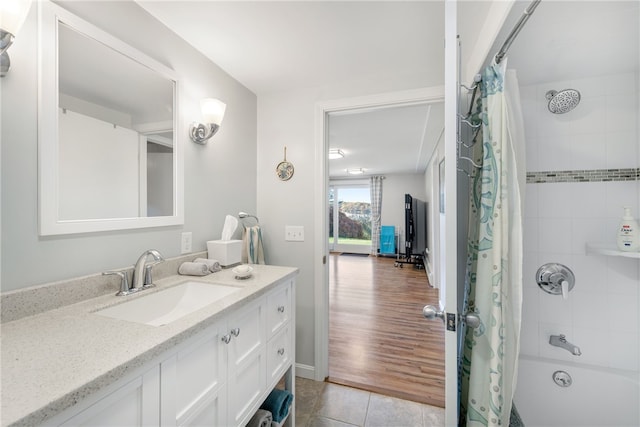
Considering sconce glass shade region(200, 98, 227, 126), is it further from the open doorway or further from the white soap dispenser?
the white soap dispenser

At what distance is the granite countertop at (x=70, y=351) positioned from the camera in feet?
1.65

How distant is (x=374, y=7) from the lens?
1.28 metres

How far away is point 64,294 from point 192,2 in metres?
1.47

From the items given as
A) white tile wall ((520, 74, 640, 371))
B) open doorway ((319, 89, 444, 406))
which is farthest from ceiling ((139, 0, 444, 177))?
white tile wall ((520, 74, 640, 371))

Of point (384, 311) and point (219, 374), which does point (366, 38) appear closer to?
point (219, 374)

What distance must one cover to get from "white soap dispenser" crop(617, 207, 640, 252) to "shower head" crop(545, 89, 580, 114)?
0.63 meters

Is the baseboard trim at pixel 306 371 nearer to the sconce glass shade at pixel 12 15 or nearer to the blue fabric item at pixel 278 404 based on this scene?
the blue fabric item at pixel 278 404

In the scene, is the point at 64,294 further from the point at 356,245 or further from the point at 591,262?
the point at 356,245

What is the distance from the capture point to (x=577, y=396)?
139 centimetres

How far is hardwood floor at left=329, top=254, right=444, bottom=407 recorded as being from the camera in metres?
1.94

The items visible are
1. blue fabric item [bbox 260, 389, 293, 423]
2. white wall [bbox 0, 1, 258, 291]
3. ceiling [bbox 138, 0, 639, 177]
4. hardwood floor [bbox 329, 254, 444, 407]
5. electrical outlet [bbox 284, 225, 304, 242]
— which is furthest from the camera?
electrical outlet [bbox 284, 225, 304, 242]

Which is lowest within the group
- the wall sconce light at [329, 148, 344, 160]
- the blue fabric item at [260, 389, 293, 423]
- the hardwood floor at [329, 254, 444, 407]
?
the hardwood floor at [329, 254, 444, 407]

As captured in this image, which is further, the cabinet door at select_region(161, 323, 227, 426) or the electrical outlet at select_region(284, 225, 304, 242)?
the electrical outlet at select_region(284, 225, 304, 242)

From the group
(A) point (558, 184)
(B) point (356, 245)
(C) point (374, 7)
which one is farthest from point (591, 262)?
(B) point (356, 245)
